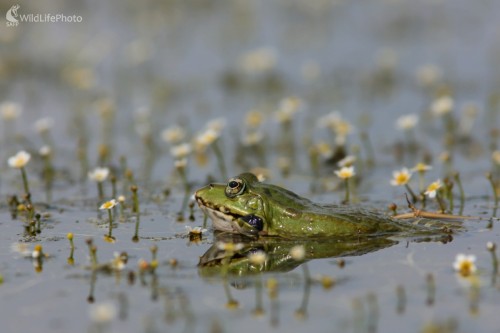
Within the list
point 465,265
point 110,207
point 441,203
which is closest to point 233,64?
point 441,203

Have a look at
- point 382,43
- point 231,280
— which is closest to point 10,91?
point 382,43

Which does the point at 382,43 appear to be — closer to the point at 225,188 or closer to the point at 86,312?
the point at 225,188

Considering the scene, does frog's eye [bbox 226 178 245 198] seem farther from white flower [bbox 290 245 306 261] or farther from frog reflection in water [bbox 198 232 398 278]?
white flower [bbox 290 245 306 261]

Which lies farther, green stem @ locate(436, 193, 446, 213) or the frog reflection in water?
green stem @ locate(436, 193, 446, 213)

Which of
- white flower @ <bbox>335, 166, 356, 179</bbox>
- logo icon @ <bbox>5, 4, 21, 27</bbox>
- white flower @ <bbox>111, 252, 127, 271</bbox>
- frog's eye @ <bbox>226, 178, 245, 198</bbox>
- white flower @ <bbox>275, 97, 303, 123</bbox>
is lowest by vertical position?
white flower @ <bbox>111, 252, 127, 271</bbox>

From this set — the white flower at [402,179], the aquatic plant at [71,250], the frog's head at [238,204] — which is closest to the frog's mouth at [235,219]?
the frog's head at [238,204]

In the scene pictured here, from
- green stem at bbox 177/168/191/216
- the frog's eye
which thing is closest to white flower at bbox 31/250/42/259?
the frog's eye
